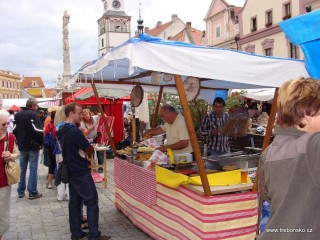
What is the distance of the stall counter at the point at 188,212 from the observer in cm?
330

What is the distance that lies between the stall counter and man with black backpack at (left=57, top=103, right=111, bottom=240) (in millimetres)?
631

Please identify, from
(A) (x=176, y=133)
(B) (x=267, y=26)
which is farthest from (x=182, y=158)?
(B) (x=267, y=26)

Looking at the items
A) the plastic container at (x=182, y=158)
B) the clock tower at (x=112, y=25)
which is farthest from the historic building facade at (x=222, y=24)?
the clock tower at (x=112, y=25)

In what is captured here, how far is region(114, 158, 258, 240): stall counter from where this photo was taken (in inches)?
130

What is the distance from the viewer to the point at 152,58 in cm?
313

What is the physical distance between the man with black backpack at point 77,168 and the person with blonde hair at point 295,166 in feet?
9.09

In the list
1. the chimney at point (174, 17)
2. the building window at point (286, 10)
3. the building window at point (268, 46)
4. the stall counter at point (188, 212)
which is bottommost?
the stall counter at point (188, 212)

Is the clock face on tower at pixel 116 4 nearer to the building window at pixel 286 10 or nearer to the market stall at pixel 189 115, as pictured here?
the building window at pixel 286 10

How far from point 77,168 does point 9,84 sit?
8748 cm

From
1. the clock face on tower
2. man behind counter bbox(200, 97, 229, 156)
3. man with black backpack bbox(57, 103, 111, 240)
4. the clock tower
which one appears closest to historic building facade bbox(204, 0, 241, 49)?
man behind counter bbox(200, 97, 229, 156)

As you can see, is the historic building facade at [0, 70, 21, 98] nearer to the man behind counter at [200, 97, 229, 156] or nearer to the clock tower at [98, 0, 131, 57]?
the clock tower at [98, 0, 131, 57]

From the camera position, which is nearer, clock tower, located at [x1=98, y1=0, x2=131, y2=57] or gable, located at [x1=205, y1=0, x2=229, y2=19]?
gable, located at [x1=205, y1=0, x2=229, y2=19]

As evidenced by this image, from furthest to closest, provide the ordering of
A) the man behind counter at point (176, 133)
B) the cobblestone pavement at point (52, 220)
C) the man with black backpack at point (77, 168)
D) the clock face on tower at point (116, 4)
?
the clock face on tower at point (116, 4)
the cobblestone pavement at point (52, 220)
the man behind counter at point (176, 133)
the man with black backpack at point (77, 168)

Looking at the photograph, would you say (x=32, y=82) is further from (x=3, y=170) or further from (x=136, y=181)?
(x=3, y=170)
